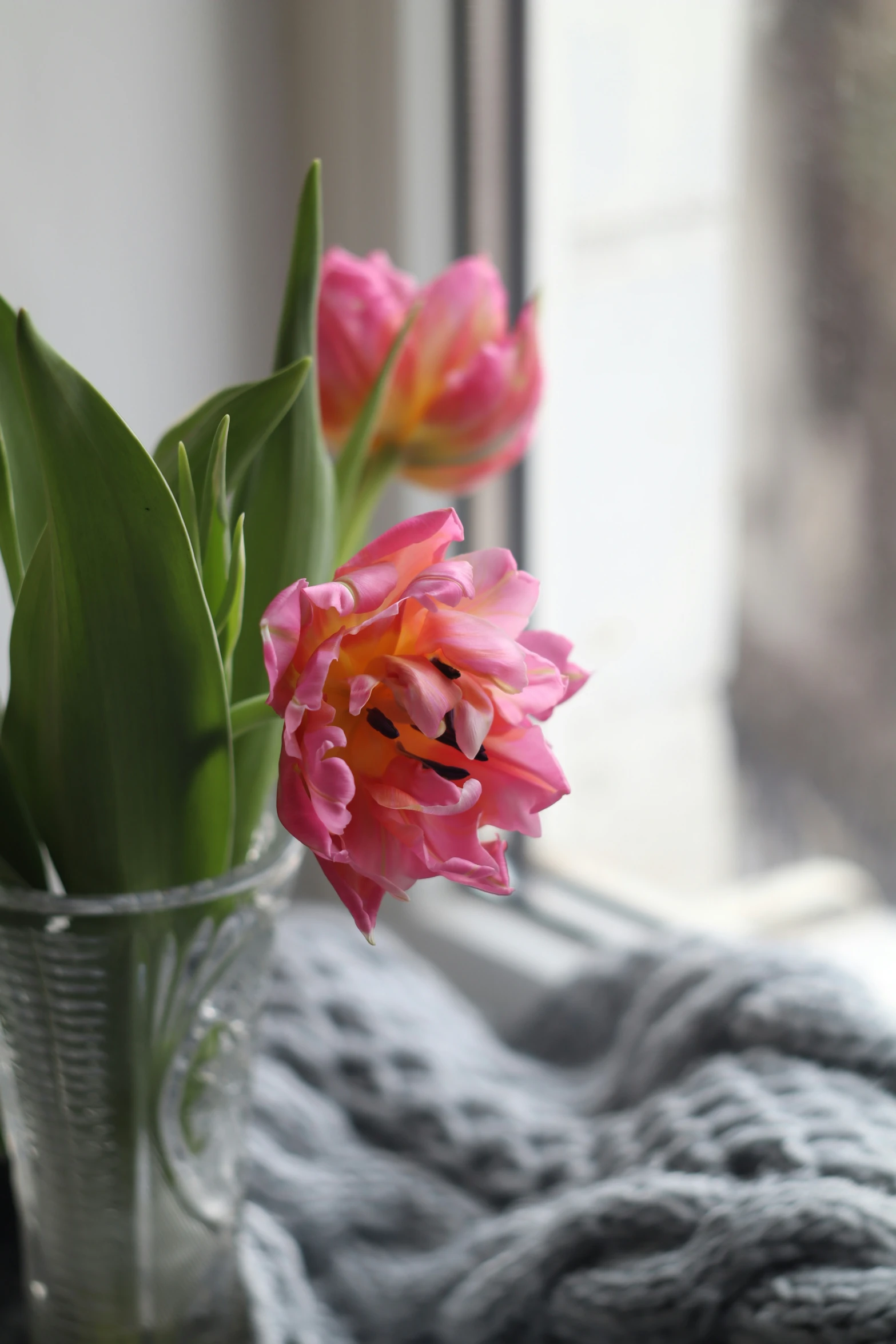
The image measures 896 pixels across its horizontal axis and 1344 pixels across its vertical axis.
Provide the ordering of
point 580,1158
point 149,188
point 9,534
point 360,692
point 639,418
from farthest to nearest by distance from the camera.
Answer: point 639,418 < point 149,188 < point 580,1158 < point 9,534 < point 360,692

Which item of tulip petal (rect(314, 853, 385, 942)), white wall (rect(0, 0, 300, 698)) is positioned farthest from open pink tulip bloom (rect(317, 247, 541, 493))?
white wall (rect(0, 0, 300, 698))

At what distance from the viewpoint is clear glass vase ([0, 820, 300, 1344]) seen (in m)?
0.37

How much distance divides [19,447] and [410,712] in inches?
6.8

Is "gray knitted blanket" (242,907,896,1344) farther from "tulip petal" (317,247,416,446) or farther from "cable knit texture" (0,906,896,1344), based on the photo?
"tulip petal" (317,247,416,446)

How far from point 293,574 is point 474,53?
0.52m

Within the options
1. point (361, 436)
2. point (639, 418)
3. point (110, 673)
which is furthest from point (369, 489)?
point (639, 418)

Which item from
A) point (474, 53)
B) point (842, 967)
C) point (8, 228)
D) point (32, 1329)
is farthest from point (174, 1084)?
point (474, 53)

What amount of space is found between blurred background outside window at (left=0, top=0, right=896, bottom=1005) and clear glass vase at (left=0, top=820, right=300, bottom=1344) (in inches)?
14.5

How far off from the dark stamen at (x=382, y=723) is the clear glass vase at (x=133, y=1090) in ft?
0.36

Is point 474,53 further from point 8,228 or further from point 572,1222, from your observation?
point 572,1222

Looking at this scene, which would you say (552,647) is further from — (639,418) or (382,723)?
(639,418)

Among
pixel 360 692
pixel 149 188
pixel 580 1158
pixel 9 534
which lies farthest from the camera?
pixel 149 188

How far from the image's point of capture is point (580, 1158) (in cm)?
54

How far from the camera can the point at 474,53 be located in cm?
77
